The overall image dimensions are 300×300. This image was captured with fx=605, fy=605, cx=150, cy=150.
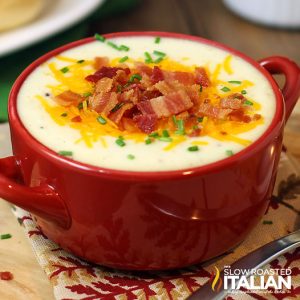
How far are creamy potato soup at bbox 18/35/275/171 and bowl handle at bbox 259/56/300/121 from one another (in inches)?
2.3

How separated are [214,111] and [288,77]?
226mm

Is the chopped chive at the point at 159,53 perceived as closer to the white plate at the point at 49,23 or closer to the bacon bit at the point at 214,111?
the bacon bit at the point at 214,111

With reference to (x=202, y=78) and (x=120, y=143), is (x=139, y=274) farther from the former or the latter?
(x=202, y=78)

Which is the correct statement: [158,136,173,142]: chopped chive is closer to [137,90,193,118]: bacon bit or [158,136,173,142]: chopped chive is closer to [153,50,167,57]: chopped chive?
[137,90,193,118]: bacon bit

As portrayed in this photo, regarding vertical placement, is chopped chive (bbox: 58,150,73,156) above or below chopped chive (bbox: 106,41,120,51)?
above

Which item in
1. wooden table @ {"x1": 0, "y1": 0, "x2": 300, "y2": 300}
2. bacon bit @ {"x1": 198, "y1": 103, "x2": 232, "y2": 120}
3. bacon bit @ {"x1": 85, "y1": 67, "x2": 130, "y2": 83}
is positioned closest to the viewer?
bacon bit @ {"x1": 198, "y1": 103, "x2": 232, "y2": 120}

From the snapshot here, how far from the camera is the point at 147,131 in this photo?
2.92 feet

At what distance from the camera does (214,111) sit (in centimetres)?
92

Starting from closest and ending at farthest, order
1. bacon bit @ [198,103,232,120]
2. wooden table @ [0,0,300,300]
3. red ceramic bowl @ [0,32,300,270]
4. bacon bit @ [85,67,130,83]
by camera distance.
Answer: red ceramic bowl @ [0,32,300,270], bacon bit @ [198,103,232,120], bacon bit @ [85,67,130,83], wooden table @ [0,0,300,300]

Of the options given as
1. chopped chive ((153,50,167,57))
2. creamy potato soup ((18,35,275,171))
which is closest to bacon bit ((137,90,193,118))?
creamy potato soup ((18,35,275,171))

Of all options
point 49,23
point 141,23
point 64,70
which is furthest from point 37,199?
point 141,23

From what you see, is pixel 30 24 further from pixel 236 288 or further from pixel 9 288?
pixel 236 288

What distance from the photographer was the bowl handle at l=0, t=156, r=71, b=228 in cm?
85

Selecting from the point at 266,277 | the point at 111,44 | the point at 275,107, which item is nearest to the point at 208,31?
the point at 111,44
